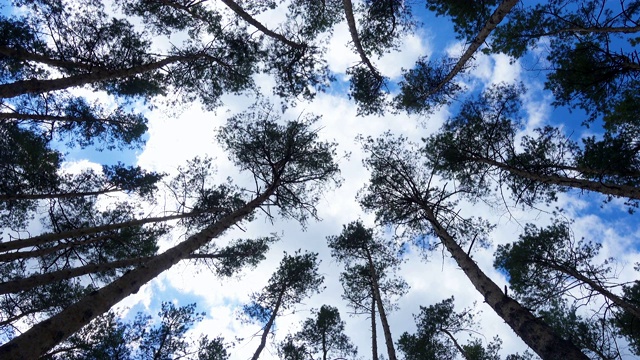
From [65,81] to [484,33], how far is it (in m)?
9.99

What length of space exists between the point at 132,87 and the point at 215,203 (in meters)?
4.62

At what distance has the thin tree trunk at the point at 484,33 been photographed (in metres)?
6.70

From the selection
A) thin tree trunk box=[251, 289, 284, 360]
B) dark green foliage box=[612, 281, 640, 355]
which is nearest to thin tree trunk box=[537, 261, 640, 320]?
dark green foliage box=[612, 281, 640, 355]

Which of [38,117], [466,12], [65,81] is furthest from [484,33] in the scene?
[38,117]

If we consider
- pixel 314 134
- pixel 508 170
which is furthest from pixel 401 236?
pixel 314 134

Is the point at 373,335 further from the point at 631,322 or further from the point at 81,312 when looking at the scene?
the point at 81,312

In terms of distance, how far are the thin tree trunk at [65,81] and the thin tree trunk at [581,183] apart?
1020 centimetres

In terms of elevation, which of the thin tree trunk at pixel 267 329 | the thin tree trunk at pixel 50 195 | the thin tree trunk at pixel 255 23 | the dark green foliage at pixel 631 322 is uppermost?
the thin tree trunk at pixel 50 195

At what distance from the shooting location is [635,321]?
8.72 metres

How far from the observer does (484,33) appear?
7.21m

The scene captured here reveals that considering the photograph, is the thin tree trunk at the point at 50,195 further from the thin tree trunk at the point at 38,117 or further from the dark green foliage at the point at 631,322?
the dark green foliage at the point at 631,322

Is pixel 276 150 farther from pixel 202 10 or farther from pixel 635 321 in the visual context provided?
pixel 635 321

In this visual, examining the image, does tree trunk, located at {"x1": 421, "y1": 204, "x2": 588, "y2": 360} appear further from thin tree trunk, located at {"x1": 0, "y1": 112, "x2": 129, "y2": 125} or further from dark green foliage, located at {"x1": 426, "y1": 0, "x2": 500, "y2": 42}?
thin tree trunk, located at {"x1": 0, "y1": 112, "x2": 129, "y2": 125}

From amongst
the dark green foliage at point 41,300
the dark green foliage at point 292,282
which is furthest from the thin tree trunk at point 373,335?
the dark green foliage at point 41,300
